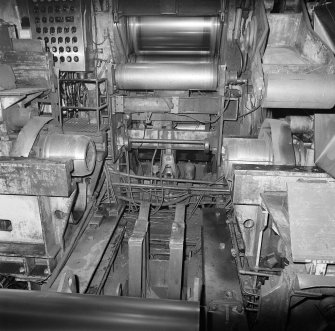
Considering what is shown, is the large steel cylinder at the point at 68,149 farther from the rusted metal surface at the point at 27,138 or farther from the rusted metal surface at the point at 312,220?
the rusted metal surface at the point at 312,220

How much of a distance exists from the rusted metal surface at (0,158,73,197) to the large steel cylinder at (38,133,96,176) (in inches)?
12.0

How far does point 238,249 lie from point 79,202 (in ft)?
4.49

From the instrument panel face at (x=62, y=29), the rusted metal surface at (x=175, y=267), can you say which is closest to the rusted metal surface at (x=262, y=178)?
the rusted metal surface at (x=175, y=267)

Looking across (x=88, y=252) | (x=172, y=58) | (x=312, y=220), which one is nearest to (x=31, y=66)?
(x=172, y=58)

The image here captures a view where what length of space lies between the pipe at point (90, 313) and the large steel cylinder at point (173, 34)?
299 cm

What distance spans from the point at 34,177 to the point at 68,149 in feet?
1.31

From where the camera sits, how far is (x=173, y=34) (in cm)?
313

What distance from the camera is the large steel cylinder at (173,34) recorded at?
3.10 metres

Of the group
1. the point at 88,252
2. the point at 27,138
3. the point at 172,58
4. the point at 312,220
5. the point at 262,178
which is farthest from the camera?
the point at 172,58

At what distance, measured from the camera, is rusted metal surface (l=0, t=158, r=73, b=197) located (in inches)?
70.4

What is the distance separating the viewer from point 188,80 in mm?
2734

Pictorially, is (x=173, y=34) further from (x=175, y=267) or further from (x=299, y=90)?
(x=175, y=267)

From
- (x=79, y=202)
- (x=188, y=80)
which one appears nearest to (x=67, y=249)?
(x=79, y=202)

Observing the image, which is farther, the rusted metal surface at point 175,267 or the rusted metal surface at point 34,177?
the rusted metal surface at point 175,267
